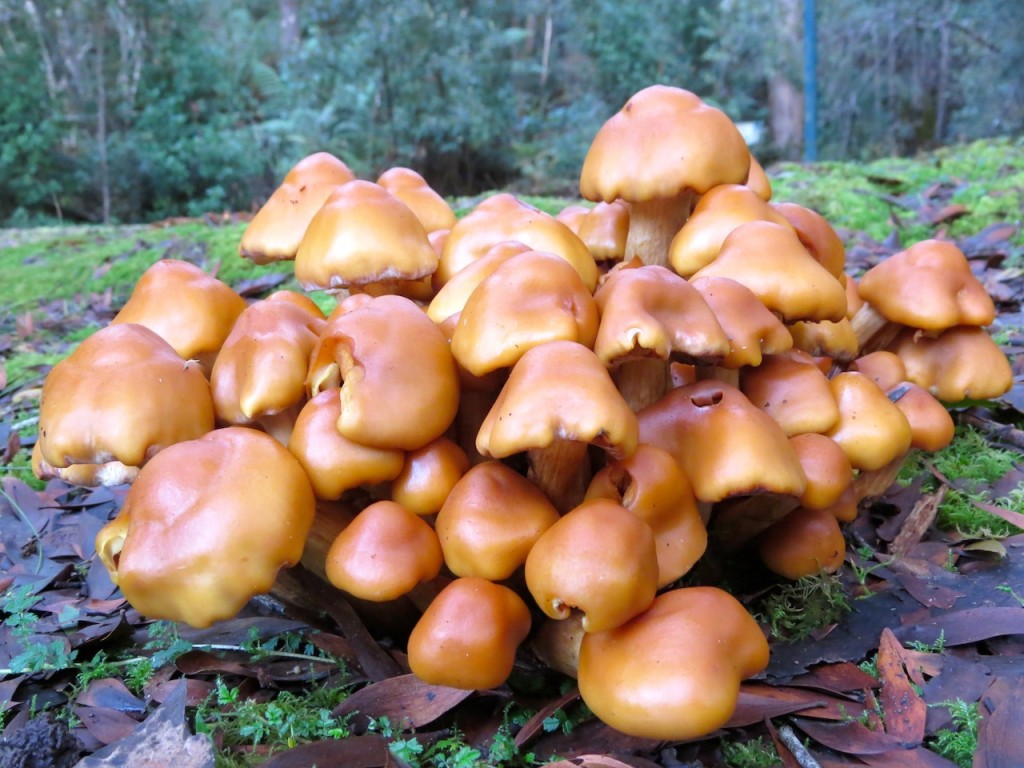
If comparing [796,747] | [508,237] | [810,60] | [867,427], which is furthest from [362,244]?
[810,60]

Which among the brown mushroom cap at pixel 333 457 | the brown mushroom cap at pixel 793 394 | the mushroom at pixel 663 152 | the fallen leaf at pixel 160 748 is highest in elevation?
the mushroom at pixel 663 152

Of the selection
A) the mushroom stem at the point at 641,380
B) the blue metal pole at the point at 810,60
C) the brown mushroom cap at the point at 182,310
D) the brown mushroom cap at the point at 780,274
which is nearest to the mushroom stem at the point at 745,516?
the mushroom stem at the point at 641,380

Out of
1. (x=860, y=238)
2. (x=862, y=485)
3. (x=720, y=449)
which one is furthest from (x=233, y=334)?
(x=860, y=238)

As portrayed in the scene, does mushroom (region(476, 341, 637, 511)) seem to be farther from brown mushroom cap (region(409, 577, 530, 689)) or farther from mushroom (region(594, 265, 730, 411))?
brown mushroom cap (region(409, 577, 530, 689))

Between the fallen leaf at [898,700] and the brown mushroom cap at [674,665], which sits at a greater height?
the brown mushroom cap at [674,665]

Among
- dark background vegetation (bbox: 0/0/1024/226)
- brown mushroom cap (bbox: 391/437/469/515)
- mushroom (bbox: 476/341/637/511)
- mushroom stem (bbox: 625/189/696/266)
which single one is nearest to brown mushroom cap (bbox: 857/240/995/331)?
mushroom stem (bbox: 625/189/696/266)

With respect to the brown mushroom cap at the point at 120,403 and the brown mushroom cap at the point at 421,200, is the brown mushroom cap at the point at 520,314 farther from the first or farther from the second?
the brown mushroom cap at the point at 421,200
